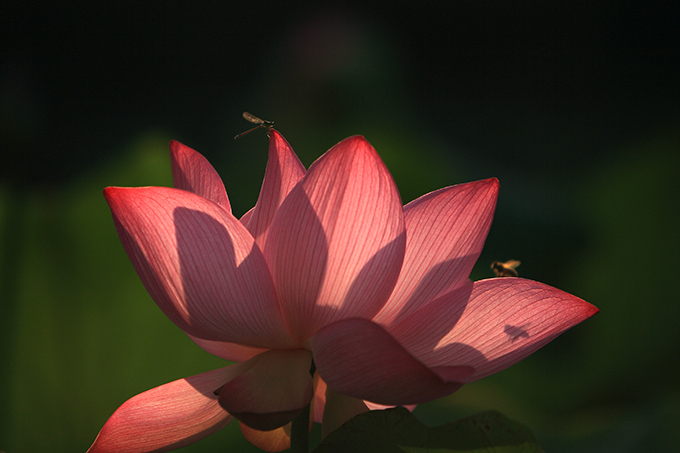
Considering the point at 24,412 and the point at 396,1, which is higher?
the point at 396,1

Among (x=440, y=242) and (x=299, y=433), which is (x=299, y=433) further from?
(x=440, y=242)

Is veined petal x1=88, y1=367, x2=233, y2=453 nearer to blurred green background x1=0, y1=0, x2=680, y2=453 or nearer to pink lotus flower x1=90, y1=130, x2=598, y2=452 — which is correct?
pink lotus flower x1=90, y1=130, x2=598, y2=452

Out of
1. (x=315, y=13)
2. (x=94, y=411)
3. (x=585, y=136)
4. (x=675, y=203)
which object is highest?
(x=315, y=13)

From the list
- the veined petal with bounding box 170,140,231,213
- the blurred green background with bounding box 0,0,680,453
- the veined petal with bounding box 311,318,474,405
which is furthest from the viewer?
the blurred green background with bounding box 0,0,680,453

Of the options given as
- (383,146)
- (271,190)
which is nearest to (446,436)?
(271,190)

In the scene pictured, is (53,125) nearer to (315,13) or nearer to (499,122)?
(315,13)

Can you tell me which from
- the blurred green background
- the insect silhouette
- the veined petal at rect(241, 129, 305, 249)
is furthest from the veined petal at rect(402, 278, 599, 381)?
the blurred green background

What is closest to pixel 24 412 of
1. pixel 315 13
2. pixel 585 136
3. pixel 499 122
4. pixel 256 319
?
pixel 256 319

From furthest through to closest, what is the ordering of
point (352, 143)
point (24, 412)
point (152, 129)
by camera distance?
point (152, 129)
point (24, 412)
point (352, 143)
